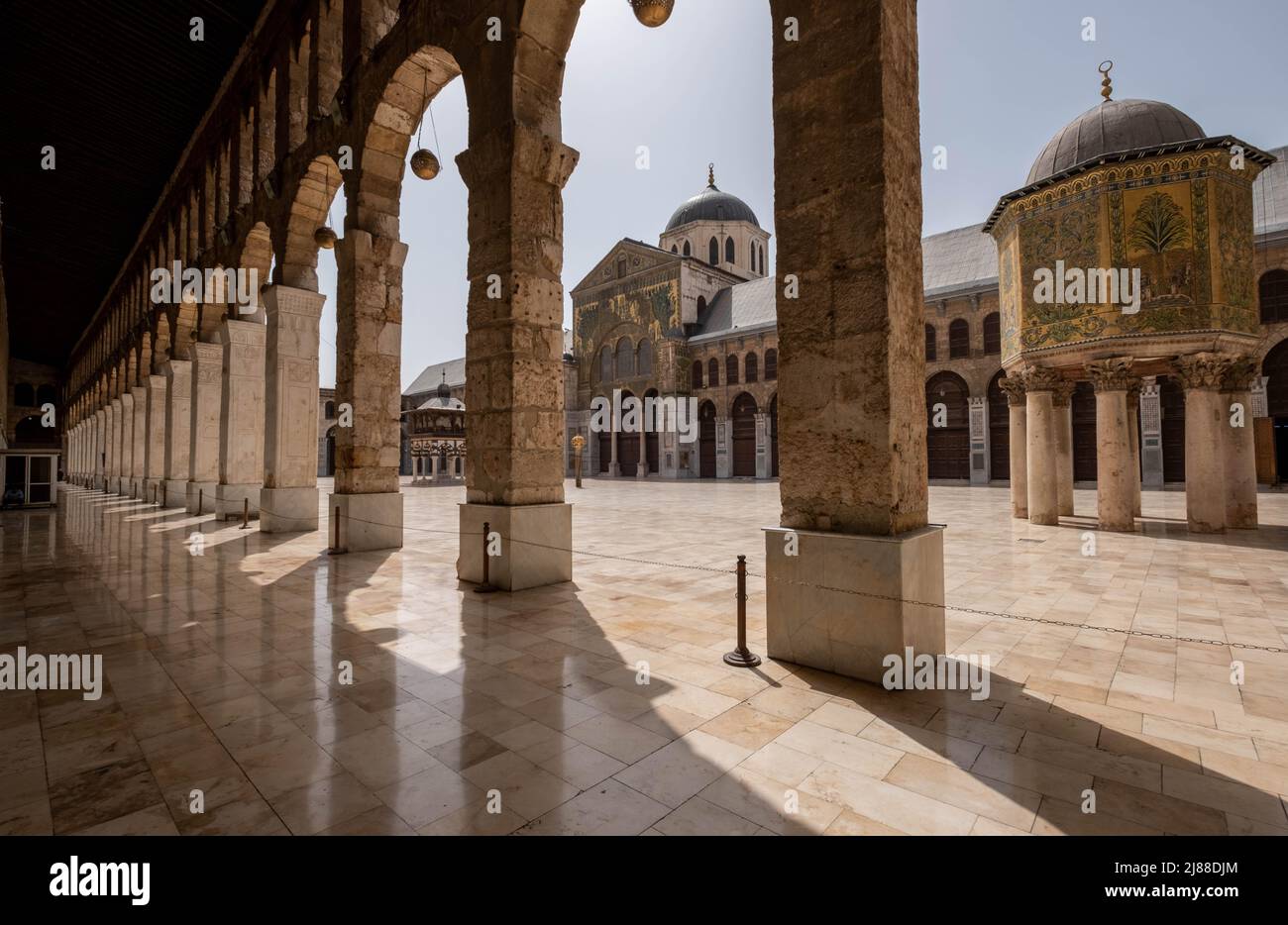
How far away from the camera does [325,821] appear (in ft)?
7.27

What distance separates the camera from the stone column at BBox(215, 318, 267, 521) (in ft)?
42.5

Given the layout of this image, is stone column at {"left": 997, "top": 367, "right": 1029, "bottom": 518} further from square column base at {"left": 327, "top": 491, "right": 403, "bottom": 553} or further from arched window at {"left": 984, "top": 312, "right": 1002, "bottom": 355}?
arched window at {"left": 984, "top": 312, "right": 1002, "bottom": 355}

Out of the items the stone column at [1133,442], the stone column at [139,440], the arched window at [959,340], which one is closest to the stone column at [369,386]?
the stone column at [1133,442]

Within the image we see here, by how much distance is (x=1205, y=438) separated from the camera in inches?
396

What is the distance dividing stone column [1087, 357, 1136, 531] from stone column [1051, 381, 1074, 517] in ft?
3.34

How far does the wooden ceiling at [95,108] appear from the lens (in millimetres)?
11052

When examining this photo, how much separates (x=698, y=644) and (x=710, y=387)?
31964 mm

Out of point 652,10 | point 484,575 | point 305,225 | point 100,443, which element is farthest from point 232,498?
point 100,443

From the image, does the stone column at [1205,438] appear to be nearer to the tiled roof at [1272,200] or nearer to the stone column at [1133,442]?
the stone column at [1133,442]

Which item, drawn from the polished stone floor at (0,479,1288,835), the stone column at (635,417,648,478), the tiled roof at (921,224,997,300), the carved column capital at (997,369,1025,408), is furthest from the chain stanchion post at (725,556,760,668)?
the stone column at (635,417,648,478)

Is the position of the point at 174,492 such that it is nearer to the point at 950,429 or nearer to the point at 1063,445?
the point at 1063,445
